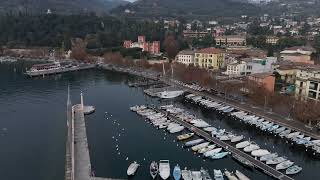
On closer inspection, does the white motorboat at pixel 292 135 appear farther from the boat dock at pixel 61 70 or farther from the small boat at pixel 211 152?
the boat dock at pixel 61 70

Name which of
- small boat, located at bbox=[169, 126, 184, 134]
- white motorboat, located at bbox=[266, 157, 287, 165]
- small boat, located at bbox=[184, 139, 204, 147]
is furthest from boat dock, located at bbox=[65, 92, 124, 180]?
white motorboat, located at bbox=[266, 157, 287, 165]

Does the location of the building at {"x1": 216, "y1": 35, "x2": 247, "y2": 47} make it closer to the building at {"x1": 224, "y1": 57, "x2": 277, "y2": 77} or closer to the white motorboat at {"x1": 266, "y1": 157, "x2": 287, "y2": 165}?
the building at {"x1": 224, "y1": 57, "x2": 277, "y2": 77}

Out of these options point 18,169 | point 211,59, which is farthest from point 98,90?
point 18,169

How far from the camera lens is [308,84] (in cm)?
3231

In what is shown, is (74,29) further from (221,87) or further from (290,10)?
(290,10)

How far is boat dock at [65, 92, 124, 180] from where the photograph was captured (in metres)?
19.2

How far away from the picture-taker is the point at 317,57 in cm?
5062

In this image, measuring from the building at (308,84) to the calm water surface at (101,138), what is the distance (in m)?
7.66

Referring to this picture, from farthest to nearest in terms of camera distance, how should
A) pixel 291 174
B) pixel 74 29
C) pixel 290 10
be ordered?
1. pixel 290 10
2. pixel 74 29
3. pixel 291 174

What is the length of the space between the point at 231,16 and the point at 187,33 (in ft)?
160

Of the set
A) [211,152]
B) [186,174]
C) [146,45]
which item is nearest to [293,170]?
[211,152]

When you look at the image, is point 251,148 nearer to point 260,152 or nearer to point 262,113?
point 260,152

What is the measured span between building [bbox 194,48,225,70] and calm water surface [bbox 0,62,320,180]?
1272 centimetres

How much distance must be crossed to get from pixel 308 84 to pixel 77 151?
20677mm
